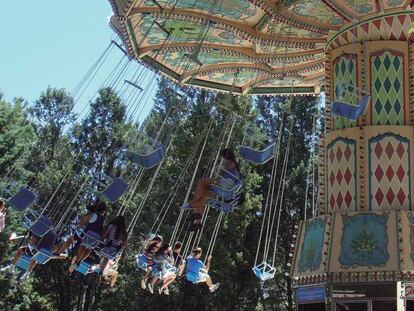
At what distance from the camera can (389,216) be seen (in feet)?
36.3

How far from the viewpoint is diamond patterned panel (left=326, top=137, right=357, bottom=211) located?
11.7m

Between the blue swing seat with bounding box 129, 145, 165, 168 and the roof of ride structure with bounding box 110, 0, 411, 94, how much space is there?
162 centimetres

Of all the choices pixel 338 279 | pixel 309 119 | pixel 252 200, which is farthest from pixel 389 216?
pixel 309 119

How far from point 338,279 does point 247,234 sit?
17937 mm

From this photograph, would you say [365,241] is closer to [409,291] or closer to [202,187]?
[409,291]

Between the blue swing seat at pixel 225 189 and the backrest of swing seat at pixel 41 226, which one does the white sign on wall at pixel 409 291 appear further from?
the backrest of swing seat at pixel 41 226

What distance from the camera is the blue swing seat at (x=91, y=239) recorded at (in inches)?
476

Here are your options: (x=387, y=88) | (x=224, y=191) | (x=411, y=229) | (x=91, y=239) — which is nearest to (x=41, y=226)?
(x=91, y=239)

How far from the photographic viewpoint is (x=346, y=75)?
12391 mm

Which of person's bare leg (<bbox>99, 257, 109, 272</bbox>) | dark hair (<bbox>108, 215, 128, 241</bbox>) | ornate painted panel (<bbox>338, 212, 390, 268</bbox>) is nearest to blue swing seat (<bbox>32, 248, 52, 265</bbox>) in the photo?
person's bare leg (<bbox>99, 257, 109, 272</bbox>)

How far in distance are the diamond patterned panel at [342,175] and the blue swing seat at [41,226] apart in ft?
16.2

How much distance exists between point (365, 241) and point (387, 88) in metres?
2.81

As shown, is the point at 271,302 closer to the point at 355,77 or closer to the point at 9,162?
the point at 9,162

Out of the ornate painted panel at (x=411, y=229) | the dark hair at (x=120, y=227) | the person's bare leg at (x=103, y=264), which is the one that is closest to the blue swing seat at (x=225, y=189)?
the dark hair at (x=120, y=227)
